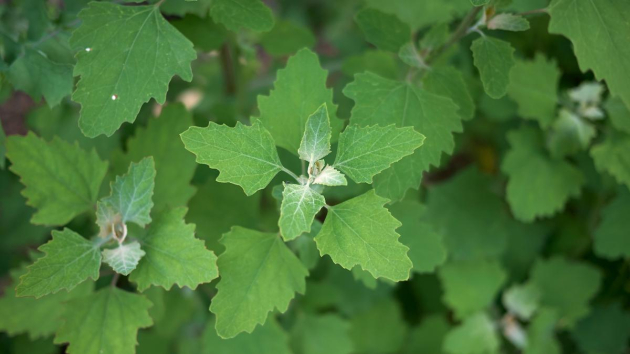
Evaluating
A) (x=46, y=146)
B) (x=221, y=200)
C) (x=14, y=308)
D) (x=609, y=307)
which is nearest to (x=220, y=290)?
(x=221, y=200)

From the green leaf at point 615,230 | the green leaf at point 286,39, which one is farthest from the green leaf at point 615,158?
the green leaf at point 286,39

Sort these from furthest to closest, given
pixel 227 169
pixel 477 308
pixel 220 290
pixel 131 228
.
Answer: pixel 477 308
pixel 131 228
pixel 220 290
pixel 227 169

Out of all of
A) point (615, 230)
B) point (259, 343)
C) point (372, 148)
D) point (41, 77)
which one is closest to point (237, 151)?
point (372, 148)

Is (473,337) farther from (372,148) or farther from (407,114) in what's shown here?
(372,148)

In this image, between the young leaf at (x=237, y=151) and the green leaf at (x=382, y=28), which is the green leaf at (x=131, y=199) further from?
the green leaf at (x=382, y=28)

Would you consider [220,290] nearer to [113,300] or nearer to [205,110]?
[113,300]
